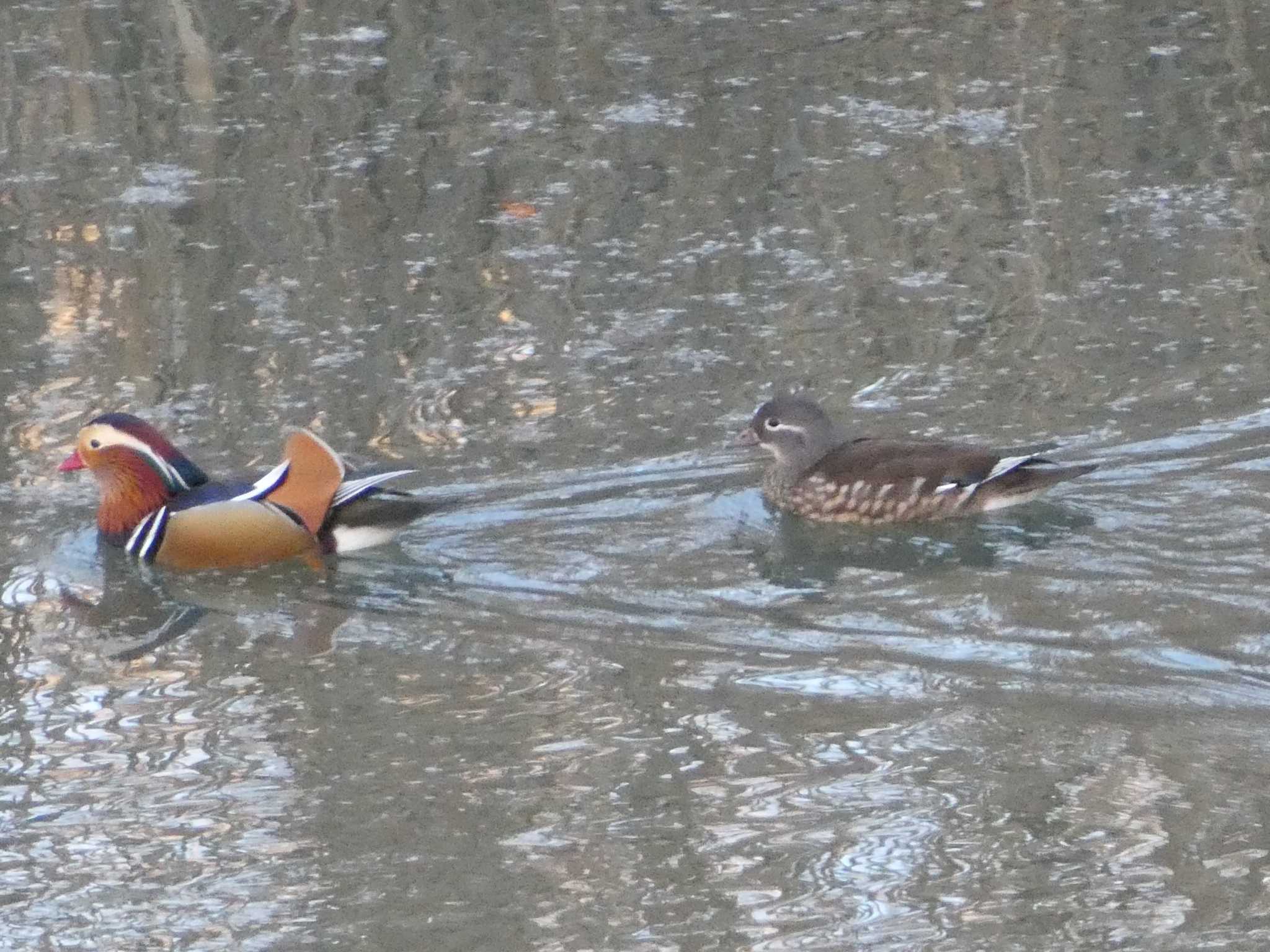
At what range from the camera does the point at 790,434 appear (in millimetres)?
6969

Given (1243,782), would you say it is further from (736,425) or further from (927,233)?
(927,233)

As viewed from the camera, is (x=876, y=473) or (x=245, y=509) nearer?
(x=245, y=509)

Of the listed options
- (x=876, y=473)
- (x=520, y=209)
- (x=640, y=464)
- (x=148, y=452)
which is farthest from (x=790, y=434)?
(x=520, y=209)

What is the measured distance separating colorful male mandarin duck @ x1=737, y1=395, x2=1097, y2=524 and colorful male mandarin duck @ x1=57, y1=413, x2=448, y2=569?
1126 millimetres

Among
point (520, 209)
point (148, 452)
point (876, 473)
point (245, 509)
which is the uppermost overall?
point (520, 209)

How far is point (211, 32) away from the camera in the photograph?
11.1m

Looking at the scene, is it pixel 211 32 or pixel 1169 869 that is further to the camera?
pixel 211 32

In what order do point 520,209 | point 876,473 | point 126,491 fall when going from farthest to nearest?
point 520,209 → point 876,473 → point 126,491

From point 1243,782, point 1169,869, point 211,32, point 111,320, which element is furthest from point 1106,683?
point 211,32

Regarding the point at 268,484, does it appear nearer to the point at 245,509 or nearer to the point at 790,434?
the point at 245,509

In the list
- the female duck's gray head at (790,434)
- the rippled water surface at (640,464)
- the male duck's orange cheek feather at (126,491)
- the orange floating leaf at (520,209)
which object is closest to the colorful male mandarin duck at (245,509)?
the male duck's orange cheek feather at (126,491)

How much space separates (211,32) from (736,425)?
5.00m

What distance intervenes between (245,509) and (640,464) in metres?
1.26

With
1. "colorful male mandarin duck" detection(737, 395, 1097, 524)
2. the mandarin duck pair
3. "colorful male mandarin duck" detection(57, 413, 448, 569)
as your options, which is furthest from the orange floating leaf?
"colorful male mandarin duck" detection(57, 413, 448, 569)
